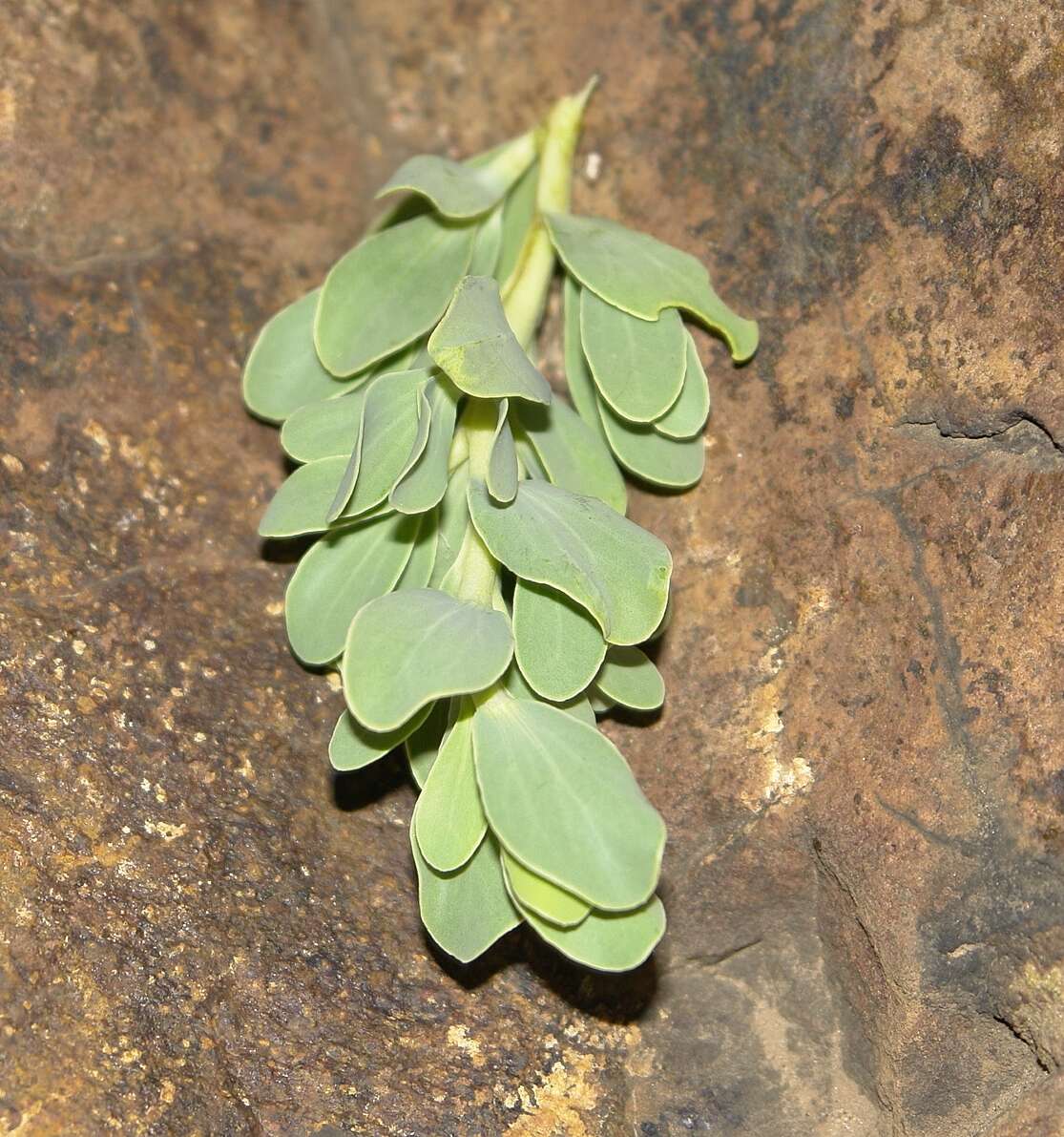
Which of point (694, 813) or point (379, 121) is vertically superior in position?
point (379, 121)

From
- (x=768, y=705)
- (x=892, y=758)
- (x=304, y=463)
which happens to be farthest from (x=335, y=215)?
(x=892, y=758)

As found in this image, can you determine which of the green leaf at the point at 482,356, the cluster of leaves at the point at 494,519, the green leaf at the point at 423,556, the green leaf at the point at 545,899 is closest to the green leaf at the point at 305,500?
the cluster of leaves at the point at 494,519

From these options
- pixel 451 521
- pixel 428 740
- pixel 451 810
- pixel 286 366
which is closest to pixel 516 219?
pixel 286 366

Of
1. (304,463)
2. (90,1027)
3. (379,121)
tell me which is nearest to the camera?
(90,1027)

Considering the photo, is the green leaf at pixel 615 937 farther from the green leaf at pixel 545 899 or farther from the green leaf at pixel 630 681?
the green leaf at pixel 630 681

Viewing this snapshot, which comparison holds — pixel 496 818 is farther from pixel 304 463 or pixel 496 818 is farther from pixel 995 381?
pixel 995 381

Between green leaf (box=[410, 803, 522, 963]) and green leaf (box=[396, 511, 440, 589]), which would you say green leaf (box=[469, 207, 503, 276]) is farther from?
green leaf (box=[410, 803, 522, 963])
